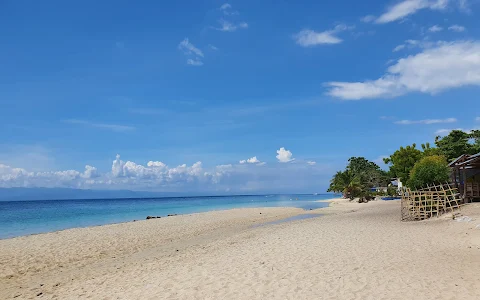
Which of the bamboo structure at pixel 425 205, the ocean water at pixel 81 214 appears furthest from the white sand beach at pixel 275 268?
the ocean water at pixel 81 214

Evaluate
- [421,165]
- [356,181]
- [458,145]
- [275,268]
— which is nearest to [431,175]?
[421,165]

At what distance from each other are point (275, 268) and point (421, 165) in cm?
1967

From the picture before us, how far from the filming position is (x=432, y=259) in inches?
407

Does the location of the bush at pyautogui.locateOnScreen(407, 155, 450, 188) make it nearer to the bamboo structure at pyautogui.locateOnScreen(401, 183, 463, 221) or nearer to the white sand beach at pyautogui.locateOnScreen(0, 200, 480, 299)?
the bamboo structure at pyautogui.locateOnScreen(401, 183, 463, 221)

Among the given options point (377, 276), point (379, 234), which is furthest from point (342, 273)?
point (379, 234)

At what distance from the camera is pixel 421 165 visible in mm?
25219

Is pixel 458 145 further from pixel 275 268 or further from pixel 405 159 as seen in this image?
pixel 275 268

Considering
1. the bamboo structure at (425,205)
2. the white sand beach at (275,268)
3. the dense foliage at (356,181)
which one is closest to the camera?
the white sand beach at (275,268)

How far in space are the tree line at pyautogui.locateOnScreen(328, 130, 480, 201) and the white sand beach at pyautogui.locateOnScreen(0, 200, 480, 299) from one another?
6.81 meters

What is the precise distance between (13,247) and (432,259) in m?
18.5

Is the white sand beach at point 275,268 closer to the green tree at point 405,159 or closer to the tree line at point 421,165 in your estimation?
the tree line at point 421,165

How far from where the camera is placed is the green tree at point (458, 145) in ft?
157

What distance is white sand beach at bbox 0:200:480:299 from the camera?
780cm

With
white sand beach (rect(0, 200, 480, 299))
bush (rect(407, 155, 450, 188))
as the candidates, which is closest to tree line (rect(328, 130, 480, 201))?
bush (rect(407, 155, 450, 188))
